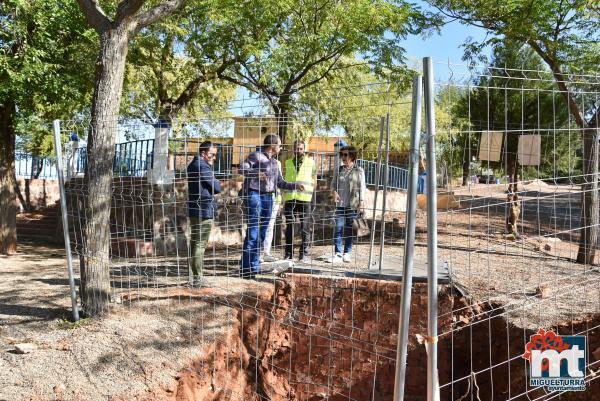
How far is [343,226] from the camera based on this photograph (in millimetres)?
7133

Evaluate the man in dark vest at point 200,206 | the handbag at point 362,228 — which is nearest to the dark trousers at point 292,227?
the man in dark vest at point 200,206

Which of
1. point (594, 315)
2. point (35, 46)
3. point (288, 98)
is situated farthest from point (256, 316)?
point (35, 46)

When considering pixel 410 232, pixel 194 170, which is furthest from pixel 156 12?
pixel 410 232

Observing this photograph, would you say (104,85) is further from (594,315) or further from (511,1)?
(511,1)

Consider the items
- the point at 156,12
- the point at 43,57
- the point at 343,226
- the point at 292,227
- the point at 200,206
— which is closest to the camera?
the point at 156,12

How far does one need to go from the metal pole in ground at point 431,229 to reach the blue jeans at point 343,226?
13.2ft

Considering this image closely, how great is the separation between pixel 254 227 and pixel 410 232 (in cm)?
366

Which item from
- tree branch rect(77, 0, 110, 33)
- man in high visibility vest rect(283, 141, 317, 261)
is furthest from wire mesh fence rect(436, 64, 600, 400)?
tree branch rect(77, 0, 110, 33)

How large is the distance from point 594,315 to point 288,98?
779 cm

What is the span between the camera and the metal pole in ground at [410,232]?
2.95 metres

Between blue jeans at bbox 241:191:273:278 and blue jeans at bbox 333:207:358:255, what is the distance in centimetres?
102

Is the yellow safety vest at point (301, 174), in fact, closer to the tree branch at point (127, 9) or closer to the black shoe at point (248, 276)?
the black shoe at point (248, 276)

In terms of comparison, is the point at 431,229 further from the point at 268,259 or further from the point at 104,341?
the point at 268,259

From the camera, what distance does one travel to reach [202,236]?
243 inches
